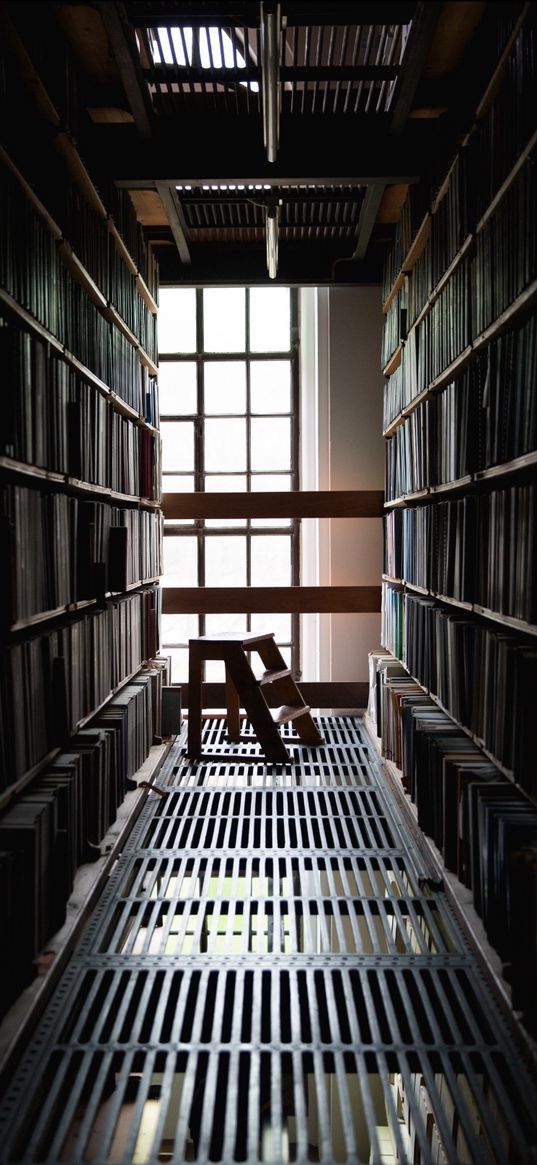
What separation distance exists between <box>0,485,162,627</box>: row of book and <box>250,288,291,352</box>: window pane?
2.79m

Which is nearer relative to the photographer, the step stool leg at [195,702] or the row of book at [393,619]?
the step stool leg at [195,702]

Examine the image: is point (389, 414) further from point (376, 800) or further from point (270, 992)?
point (270, 992)

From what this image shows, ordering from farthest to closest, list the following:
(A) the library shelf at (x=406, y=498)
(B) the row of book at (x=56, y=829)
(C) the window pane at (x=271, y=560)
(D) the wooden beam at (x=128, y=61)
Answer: (C) the window pane at (x=271, y=560) < (A) the library shelf at (x=406, y=498) < (D) the wooden beam at (x=128, y=61) < (B) the row of book at (x=56, y=829)

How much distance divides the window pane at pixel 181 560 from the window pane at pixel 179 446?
535 millimetres

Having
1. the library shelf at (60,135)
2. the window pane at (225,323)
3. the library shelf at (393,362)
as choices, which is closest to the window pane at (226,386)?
the window pane at (225,323)

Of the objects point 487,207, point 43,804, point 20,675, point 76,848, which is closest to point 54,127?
point 487,207

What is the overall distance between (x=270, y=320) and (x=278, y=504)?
1929mm

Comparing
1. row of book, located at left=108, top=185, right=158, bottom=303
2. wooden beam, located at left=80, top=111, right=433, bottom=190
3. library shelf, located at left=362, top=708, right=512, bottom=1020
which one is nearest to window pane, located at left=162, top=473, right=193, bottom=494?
row of book, located at left=108, top=185, right=158, bottom=303

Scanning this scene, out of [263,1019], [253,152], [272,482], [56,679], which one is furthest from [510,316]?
[272,482]

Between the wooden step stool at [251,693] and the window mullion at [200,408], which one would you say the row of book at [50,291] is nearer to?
the wooden step stool at [251,693]

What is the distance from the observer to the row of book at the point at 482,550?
2021 mm

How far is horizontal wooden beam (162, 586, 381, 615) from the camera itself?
488 centimetres

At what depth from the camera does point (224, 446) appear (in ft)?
20.4

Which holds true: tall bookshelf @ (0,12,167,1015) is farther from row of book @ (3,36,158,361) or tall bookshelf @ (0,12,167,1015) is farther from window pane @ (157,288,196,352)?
window pane @ (157,288,196,352)
